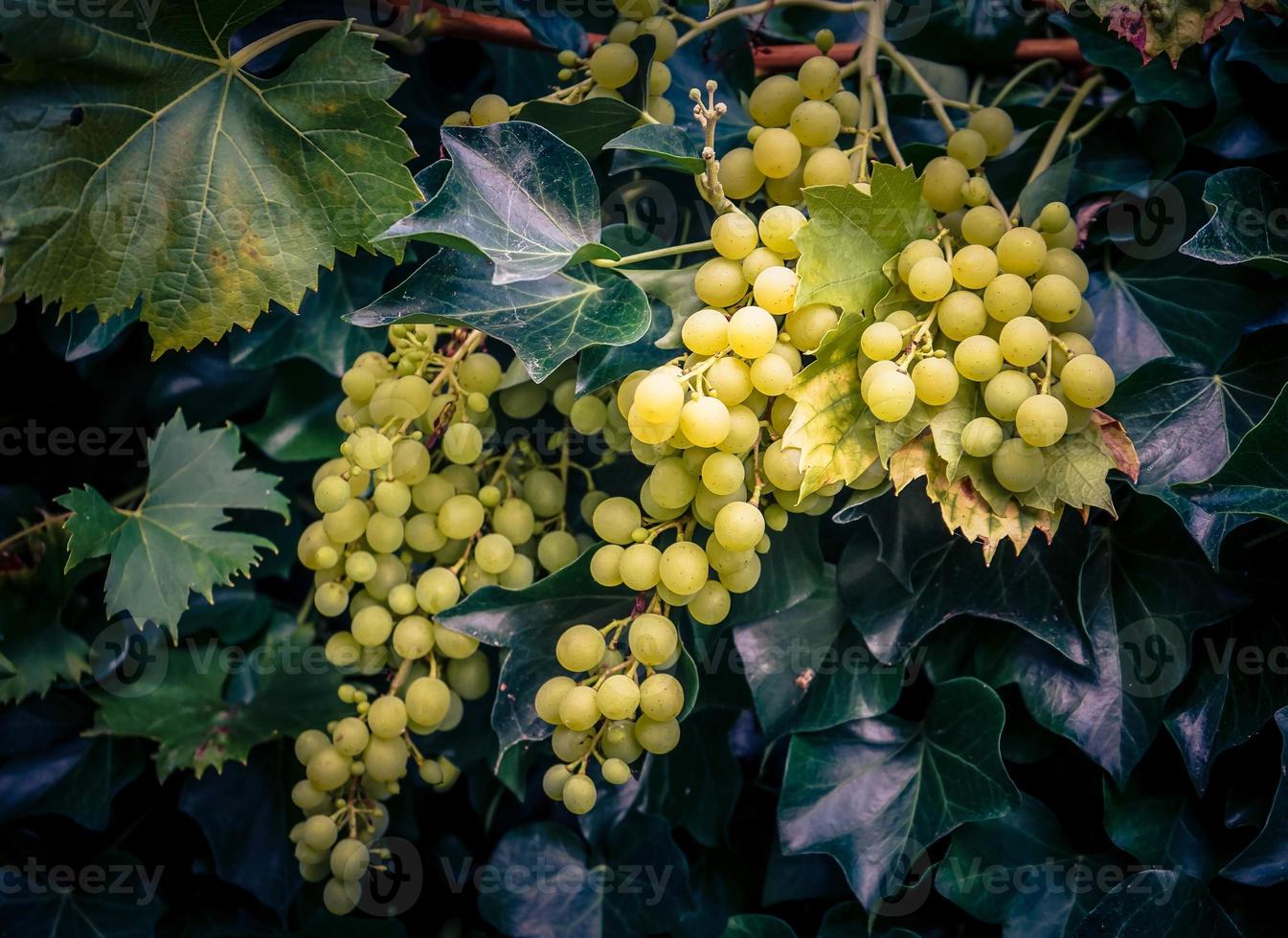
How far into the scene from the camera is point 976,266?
0.63 m

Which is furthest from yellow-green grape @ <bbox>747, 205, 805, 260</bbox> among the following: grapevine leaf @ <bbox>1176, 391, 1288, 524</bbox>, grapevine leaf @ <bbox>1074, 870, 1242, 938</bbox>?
grapevine leaf @ <bbox>1074, 870, 1242, 938</bbox>

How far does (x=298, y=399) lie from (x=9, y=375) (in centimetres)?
34

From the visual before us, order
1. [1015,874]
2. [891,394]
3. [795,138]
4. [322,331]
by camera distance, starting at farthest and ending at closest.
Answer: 1. [322,331]
2. [1015,874]
3. [795,138]
4. [891,394]

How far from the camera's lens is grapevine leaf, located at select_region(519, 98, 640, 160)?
0.71 m

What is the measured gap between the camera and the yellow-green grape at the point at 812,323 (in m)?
0.64

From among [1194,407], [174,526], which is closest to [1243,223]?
[1194,407]

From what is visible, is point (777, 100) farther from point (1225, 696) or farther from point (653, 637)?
point (1225, 696)

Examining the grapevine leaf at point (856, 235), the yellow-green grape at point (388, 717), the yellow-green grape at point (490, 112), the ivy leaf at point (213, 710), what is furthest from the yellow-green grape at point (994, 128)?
the ivy leaf at point (213, 710)

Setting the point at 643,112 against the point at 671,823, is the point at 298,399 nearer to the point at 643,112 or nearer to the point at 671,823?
the point at 643,112

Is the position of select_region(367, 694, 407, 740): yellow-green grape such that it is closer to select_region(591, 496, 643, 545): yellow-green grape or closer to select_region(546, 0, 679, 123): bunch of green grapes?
select_region(591, 496, 643, 545): yellow-green grape

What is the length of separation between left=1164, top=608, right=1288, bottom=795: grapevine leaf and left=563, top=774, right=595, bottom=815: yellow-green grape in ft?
1.53

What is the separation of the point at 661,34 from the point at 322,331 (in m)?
0.45

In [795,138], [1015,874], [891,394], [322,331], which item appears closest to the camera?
[891,394]

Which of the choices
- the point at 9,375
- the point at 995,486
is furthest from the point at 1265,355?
the point at 9,375
